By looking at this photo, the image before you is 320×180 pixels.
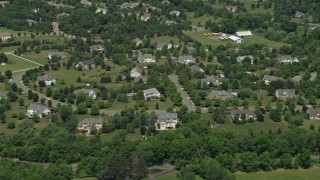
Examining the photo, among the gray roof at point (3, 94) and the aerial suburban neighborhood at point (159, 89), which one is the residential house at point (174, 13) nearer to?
the aerial suburban neighborhood at point (159, 89)

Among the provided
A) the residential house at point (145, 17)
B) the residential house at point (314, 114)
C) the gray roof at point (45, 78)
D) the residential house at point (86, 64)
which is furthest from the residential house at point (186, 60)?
the residential house at point (145, 17)

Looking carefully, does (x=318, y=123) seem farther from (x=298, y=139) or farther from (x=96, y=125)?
(x=96, y=125)

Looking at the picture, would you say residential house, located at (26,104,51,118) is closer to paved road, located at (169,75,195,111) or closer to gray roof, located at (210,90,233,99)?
paved road, located at (169,75,195,111)

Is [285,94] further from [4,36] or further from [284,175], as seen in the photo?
[4,36]

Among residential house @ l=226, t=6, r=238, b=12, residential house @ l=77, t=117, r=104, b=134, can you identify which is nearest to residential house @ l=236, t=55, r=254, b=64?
residential house @ l=77, t=117, r=104, b=134

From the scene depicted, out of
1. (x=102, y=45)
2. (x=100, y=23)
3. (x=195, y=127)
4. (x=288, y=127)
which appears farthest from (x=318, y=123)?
(x=100, y=23)
